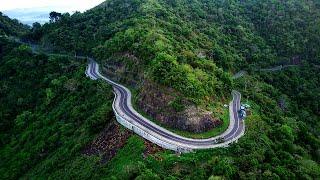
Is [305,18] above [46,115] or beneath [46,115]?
above

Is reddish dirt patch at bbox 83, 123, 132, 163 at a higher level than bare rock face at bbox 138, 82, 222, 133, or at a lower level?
lower

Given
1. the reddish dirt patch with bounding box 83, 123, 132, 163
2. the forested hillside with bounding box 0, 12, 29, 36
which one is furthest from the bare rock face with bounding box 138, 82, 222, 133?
the forested hillside with bounding box 0, 12, 29, 36

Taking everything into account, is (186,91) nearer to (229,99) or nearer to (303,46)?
(229,99)

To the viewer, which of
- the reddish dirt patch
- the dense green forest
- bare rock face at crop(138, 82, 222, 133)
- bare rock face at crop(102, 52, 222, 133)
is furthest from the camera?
bare rock face at crop(102, 52, 222, 133)

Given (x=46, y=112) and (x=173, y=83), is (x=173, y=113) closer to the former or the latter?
(x=173, y=83)

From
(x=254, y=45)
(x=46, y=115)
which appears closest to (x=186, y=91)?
(x=46, y=115)

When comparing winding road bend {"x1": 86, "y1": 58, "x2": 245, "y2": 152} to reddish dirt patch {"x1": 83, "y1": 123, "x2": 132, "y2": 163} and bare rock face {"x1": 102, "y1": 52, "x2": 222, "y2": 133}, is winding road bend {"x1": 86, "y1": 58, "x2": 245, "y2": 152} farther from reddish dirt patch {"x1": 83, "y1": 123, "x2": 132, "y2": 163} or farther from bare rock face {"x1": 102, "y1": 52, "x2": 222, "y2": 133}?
bare rock face {"x1": 102, "y1": 52, "x2": 222, "y2": 133}

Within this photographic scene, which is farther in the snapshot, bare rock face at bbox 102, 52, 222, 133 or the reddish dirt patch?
bare rock face at bbox 102, 52, 222, 133
